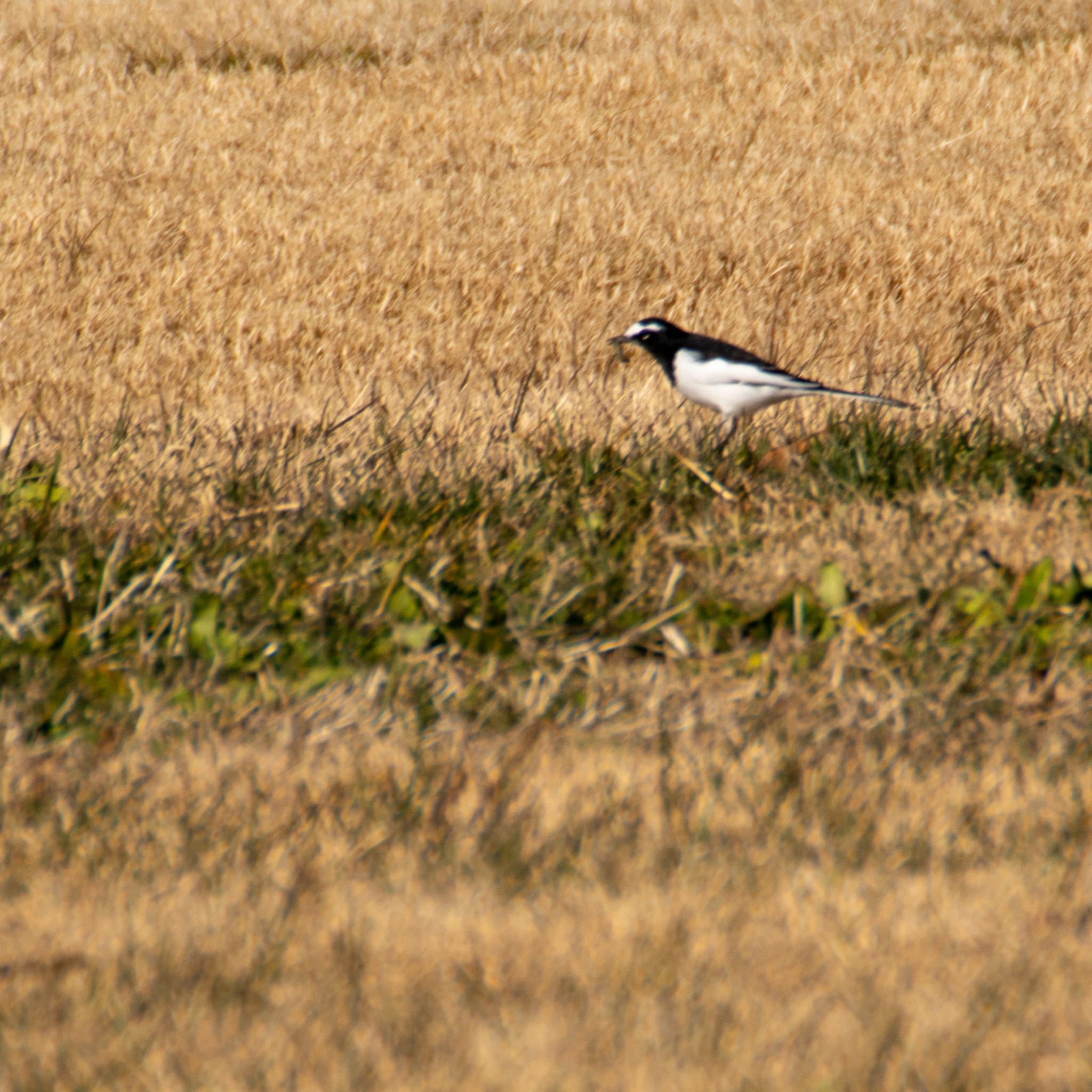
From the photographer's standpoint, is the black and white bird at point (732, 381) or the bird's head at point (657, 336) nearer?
the black and white bird at point (732, 381)

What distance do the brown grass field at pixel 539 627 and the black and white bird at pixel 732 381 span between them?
20 cm

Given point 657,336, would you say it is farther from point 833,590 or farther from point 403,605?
point 403,605

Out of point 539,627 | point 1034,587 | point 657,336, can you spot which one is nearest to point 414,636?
point 539,627

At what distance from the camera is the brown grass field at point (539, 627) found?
8.20 feet

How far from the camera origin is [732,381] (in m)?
6.28

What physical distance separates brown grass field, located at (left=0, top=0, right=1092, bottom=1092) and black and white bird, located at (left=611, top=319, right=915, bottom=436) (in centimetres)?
20

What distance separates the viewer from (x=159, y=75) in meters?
12.0

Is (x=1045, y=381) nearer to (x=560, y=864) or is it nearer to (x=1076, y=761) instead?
(x=1076, y=761)

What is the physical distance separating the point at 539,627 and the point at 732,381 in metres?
2.34

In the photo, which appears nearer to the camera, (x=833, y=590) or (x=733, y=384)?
(x=833, y=590)

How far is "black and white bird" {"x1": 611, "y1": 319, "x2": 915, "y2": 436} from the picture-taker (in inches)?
246

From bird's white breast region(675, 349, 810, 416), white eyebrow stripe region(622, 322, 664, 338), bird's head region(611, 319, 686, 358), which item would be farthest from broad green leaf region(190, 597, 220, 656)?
white eyebrow stripe region(622, 322, 664, 338)

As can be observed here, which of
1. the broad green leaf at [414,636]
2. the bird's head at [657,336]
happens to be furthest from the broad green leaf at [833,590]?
the bird's head at [657,336]

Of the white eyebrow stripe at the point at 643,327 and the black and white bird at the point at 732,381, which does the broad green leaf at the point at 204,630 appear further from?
the white eyebrow stripe at the point at 643,327
